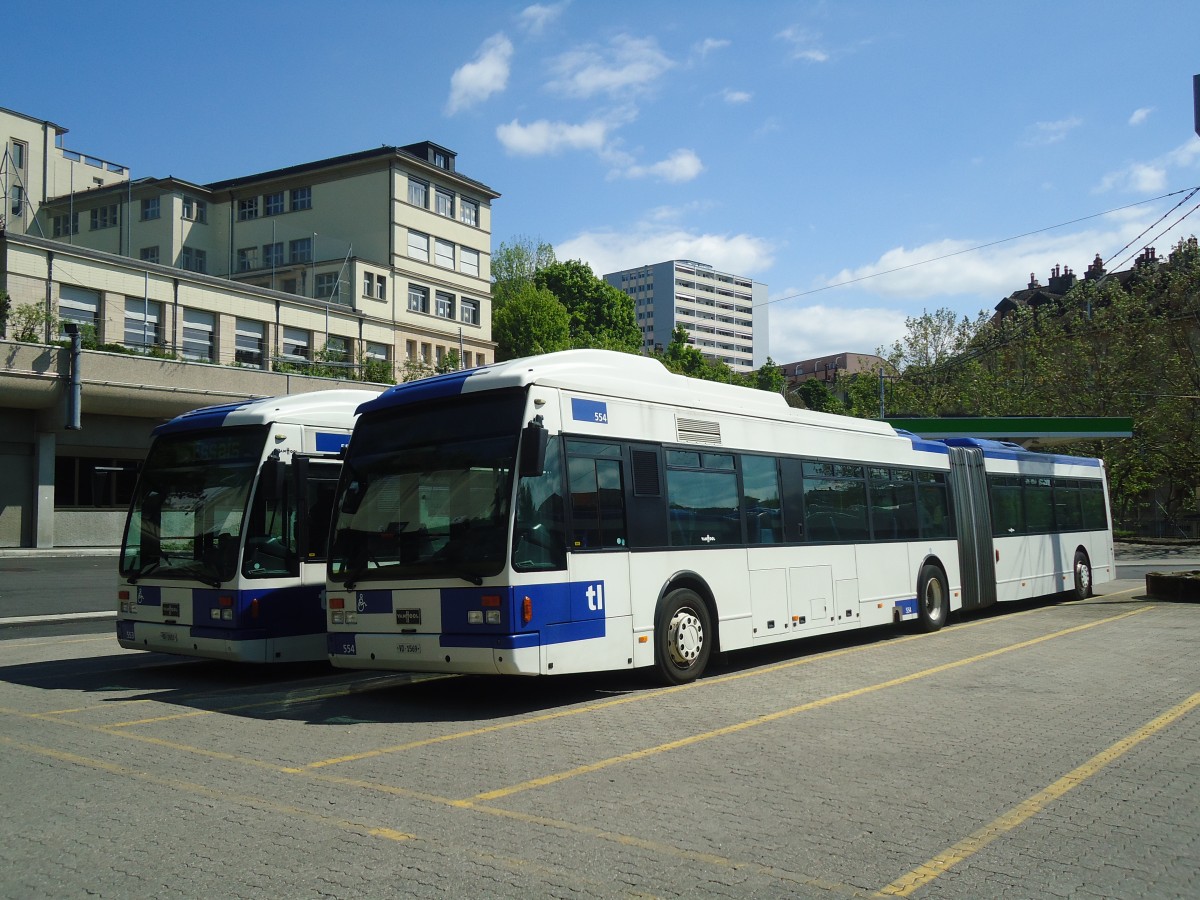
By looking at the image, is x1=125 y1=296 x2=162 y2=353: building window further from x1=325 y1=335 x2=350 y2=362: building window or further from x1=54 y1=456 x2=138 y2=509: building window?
x1=325 y1=335 x2=350 y2=362: building window

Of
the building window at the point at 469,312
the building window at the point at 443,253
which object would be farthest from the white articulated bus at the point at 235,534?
the building window at the point at 469,312

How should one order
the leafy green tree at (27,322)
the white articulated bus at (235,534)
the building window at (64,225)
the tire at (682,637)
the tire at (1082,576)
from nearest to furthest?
the tire at (682,637) → the white articulated bus at (235,534) → the tire at (1082,576) → the leafy green tree at (27,322) → the building window at (64,225)

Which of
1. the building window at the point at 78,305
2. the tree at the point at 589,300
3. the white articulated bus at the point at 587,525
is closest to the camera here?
the white articulated bus at the point at 587,525

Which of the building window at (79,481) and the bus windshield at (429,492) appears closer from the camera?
the bus windshield at (429,492)

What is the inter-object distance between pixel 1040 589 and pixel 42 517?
3179 cm

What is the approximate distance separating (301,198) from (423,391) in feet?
183

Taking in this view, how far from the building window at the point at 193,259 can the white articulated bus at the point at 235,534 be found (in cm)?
5161

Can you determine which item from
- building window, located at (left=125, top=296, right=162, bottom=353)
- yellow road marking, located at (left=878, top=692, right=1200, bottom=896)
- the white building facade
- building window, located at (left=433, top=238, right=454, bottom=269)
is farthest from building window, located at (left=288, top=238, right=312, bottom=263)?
the white building facade

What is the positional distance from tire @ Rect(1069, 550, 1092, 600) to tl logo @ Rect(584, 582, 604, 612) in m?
15.2

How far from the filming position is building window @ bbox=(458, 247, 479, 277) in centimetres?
6481

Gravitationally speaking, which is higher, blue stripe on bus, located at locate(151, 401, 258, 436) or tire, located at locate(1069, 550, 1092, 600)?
blue stripe on bus, located at locate(151, 401, 258, 436)

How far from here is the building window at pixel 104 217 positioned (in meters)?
60.2

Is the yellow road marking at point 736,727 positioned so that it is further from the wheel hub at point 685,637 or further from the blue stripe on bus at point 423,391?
the blue stripe on bus at point 423,391

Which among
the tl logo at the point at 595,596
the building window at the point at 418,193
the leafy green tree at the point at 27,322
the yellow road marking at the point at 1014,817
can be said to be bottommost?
the yellow road marking at the point at 1014,817
